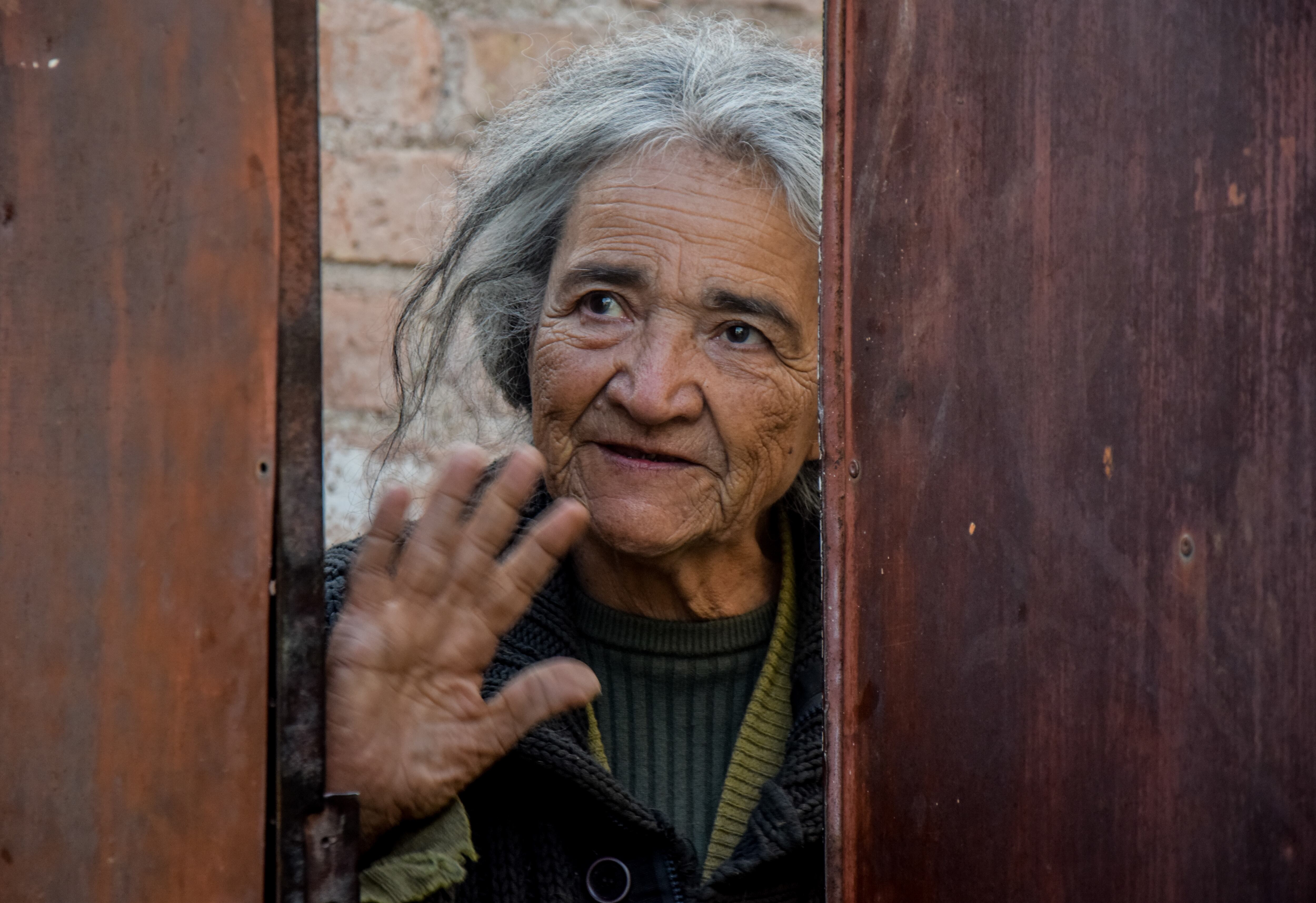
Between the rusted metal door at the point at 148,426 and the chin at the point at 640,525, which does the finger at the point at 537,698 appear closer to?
the rusted metal door at the point at 148,426

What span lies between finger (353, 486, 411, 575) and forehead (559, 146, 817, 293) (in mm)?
615

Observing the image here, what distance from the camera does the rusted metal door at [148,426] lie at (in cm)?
79

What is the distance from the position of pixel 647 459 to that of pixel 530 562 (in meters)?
0.51

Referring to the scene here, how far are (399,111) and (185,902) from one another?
1.60 metres

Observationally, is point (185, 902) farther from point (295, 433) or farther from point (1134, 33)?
point (1134, 33)

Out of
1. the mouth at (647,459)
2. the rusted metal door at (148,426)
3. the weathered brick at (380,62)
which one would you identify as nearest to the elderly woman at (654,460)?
the mouth at (647,459)

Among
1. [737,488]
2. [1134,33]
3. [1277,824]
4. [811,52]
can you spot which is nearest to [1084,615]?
[1277,824]

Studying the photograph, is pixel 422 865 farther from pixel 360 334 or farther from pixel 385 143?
pixel 385 143

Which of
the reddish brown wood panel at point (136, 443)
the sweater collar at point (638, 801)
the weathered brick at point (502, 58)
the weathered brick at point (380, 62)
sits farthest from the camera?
the weathered brick at point (502, 58)

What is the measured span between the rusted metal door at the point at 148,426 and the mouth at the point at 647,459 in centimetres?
69

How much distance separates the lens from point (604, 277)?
1533 mm

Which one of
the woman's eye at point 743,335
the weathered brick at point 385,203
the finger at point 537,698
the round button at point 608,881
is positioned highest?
the weathered brick at point 385,203

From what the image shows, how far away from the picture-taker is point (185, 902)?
828mm

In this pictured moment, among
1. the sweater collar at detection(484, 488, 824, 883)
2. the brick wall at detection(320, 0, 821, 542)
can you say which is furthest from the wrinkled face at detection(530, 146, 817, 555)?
the brick wall at detection(320, 0, 821, 542)
